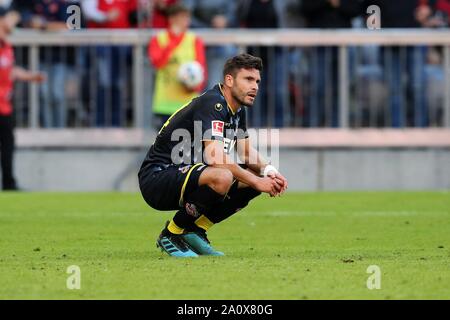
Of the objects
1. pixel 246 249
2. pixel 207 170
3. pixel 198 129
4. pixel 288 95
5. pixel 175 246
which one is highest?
pixel 198 129

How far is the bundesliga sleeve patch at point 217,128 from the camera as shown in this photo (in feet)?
34.2

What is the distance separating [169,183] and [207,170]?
1.41 ft

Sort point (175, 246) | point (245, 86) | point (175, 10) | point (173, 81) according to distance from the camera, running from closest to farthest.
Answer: point (245, 86) → point (175, 246) → point (175, 10) → point (173, 81)

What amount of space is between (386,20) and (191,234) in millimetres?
10064

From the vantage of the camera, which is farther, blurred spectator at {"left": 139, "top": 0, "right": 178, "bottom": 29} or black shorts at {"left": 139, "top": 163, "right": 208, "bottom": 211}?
blurred spectator at {"left": 139, "top": 0, "right": 178, "bottom": 29}

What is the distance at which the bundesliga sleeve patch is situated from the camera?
34.2 feet

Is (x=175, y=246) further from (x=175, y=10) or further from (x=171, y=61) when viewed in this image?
(x=171, y=61)

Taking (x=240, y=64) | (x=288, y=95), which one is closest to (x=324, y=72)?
(x=288, y=95)

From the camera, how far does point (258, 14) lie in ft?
66.0

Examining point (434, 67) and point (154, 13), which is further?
point (434, 67)

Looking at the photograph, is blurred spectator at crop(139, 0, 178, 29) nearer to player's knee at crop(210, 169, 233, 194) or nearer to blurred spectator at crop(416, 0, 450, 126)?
blurred spectator at crop(416, 0, 450, 126)

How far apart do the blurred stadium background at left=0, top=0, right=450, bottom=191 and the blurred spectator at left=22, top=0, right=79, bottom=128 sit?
0.02 metres

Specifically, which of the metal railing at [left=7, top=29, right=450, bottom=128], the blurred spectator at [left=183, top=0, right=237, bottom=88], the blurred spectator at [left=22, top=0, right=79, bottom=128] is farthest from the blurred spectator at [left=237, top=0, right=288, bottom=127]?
the blurred spectator at [left=22, top=0, right=79, bottom=128]

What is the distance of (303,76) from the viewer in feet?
65.9
